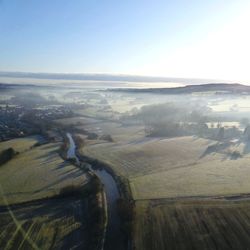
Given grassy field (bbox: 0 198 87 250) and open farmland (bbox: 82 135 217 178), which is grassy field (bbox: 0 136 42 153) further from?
grassy field (bbox: 0 198 87 250)

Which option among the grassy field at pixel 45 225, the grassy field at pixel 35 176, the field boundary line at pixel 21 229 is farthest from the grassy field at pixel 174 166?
the field boundary line at pixel 21 229

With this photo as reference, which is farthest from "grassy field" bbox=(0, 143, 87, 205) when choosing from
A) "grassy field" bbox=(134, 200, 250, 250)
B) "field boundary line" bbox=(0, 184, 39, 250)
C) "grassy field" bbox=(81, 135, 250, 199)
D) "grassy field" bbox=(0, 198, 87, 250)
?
"grassy field" bbox=(134, 200, 250, 250)

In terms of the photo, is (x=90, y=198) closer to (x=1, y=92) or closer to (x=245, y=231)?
(x=245, y=231)

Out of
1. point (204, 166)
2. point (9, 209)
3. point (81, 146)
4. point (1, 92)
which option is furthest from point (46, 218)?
point (1, 92)

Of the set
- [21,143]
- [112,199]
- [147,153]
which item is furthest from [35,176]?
[21,143]

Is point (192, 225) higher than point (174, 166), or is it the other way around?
point (192, 225)

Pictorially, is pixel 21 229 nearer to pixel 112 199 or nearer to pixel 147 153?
pixel 112 199
